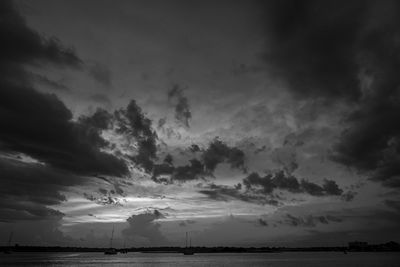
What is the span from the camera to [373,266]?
501ft

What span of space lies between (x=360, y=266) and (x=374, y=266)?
21.3 ft

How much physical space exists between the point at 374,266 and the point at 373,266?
0.43m

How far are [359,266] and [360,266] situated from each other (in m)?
0.41

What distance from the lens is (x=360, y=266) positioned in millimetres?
157750

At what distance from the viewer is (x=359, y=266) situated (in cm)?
15788

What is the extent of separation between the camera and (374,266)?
6014 inches

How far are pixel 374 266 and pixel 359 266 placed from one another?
6838 mm

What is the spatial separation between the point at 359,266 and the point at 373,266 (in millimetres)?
6591
